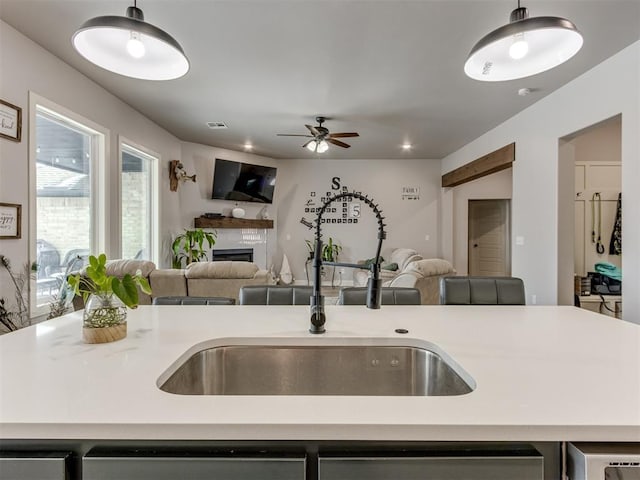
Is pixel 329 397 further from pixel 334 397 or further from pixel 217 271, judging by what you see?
pixel 217 271

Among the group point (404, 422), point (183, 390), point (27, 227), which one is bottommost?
point (183, 390)

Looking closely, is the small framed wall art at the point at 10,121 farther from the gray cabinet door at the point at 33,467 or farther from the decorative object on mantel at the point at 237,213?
the decorative object on mantel at the point at 237,213

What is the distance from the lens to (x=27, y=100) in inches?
105

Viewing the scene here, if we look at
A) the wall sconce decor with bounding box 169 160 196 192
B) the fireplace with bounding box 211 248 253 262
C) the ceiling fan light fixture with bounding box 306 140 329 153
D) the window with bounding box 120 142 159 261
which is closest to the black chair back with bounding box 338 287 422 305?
the ceiling fan light fixture with bounding box 306 140 329 153

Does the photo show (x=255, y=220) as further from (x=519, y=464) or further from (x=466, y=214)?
(x=519, y=464)

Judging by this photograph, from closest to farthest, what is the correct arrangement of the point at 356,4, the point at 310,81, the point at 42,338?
the point at 42,338 → the point at 356,4 → the point at 310,81

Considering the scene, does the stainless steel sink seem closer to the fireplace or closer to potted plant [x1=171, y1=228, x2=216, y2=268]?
potted plant [x1=171, y1=228, x2=216, y2=268]

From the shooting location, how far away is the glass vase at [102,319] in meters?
1.08

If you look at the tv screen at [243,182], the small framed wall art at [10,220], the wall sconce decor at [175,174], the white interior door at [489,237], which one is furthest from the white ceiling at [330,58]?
the white interior door at [489,237]

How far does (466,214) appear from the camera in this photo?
280 inches

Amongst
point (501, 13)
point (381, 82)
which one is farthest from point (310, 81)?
point (501, 13)

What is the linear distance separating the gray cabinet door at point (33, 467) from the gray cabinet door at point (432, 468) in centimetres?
51

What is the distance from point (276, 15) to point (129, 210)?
3286 mm

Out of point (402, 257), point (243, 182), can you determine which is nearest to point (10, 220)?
point (243, 182)
